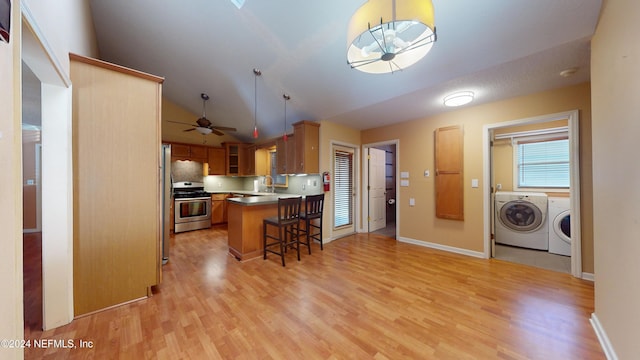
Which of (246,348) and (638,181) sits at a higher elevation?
(638,181)

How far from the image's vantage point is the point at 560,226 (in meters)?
3.33

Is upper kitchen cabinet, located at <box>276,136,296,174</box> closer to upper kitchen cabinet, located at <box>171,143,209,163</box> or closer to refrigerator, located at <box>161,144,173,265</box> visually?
refrigerator, located at <box>161,144,173,265</box>

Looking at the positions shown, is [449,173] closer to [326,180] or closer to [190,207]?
[326,180]

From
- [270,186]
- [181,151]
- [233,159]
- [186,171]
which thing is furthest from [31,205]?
[270,186]

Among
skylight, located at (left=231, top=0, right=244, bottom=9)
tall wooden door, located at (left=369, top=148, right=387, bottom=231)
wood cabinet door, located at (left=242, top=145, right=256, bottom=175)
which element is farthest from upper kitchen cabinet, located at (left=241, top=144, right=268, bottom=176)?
skylight, located at (left=231, top=0, right=244, bottom=9)

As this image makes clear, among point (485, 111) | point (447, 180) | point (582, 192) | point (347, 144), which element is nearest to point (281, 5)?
point (347, 144)

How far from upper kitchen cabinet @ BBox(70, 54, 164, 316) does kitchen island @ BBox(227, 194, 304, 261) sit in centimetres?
111

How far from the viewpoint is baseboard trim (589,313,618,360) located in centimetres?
140

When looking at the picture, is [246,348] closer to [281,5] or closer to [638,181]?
[638,181]

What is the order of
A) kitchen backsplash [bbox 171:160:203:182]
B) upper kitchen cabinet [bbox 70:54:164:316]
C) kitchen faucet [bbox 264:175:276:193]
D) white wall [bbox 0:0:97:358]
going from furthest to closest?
kitchen faucet [bbox 264:175:276:193]
kitchen backsplash [bbox 171:160:203:182]
upper kitchen cabinet [bbox 70:54:164:316]
white wall [bbox 0:0:97:358]

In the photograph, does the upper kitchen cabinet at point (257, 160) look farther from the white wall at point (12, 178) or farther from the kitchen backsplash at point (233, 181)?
the white wall at point (12, 178)

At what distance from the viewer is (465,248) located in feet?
11.2

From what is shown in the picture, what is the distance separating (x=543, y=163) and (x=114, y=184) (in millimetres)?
6129

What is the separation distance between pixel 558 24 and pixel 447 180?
7.36 ft
